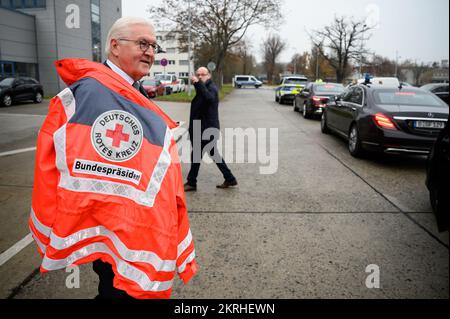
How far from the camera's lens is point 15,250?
3328mm

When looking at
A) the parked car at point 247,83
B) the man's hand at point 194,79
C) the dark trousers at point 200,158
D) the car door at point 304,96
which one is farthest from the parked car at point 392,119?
the parked car at point 247,83

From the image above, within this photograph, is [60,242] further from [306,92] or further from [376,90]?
[306,92]

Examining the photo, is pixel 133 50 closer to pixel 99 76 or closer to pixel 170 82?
pixel 99 76

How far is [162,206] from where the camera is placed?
151cm

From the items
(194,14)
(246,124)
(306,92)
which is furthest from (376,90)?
(194,14)

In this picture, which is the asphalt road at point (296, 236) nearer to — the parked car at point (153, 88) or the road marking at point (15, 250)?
the road marking at point (15, 250)

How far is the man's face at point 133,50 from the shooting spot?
67.8 inches

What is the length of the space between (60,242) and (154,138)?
0.58 m

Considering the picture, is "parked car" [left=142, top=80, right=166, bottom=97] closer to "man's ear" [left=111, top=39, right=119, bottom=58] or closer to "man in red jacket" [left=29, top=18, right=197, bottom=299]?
"man's ear" [left=111, top=39, right=119, bottom=58]

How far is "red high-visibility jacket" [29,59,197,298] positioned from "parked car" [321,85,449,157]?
6133 millimetres

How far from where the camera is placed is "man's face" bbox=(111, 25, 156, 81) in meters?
1.72

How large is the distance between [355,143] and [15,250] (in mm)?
6528

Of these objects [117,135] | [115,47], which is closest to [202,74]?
[115,47]

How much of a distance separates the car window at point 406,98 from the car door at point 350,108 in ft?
1.35
